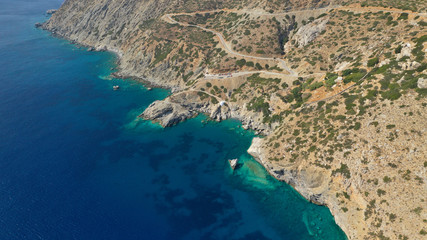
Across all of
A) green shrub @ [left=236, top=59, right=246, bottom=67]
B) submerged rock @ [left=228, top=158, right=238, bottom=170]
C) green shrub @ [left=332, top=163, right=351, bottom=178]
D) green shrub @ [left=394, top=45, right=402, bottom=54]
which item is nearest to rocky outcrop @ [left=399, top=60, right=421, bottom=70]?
green shrub @ [left=394, top=45, right=402, bottom=54]

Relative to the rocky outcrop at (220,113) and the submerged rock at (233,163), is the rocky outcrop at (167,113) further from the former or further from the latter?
the submerged rock at (233,163)

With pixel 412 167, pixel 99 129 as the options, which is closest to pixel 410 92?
pixel 412 167

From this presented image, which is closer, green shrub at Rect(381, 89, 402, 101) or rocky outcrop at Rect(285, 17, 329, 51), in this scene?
green shrub at Rect(381, 89, 402, 101)

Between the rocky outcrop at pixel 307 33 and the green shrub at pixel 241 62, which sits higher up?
the rocky outcrop at pixel 307 33

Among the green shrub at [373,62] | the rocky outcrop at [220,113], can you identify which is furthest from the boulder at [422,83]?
the rocky outcrop at [220,113]

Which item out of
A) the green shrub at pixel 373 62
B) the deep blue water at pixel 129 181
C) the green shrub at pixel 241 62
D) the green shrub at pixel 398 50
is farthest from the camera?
the green shrub at pixel 241 62

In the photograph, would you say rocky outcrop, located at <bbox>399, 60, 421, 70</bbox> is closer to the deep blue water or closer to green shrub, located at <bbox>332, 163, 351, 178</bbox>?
green shrub, located at <bbox>332, 163, 351, 178</bbox>
